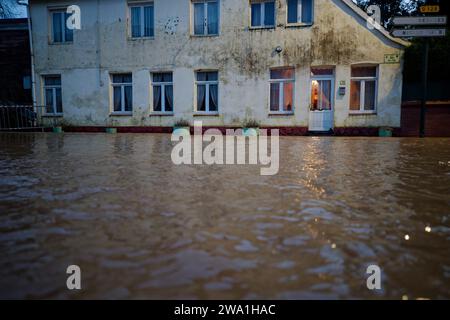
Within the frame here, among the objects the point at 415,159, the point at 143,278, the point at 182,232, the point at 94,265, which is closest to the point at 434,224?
the point at 182,232

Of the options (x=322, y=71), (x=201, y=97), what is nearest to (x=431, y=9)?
(x=322, y=71)

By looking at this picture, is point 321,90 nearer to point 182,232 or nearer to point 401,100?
point 401,100

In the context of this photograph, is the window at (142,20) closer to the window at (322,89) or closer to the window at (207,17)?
the window at (207,17)

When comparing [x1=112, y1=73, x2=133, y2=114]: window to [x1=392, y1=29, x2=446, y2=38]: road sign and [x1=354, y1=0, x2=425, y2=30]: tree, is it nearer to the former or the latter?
[x1=392, y1=29, x2=446, y2=38]: road sign

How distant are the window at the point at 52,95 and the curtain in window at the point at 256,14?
31.3 ft

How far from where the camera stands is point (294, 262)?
5.49 ft

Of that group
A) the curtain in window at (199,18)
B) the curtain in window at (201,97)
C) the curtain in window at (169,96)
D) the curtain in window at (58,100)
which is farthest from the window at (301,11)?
the curtain in window at (58,100)

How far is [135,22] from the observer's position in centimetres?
1577

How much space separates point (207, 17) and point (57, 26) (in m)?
7.31

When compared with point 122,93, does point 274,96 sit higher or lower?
lower

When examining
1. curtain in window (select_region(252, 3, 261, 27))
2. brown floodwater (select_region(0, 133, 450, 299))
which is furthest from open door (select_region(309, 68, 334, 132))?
brown floodwater (select_region(0, 133, 450, 299))

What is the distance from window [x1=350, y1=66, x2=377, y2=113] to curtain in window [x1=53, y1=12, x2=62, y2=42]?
523 inches

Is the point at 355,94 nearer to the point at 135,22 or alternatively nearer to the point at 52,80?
the point at 135,22

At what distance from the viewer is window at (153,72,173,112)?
1569 centimetres
